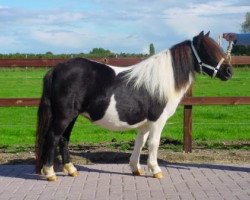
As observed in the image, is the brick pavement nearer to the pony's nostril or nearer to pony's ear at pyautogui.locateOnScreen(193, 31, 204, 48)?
the pony's nostril

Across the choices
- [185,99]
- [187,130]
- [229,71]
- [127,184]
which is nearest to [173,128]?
[187,130]

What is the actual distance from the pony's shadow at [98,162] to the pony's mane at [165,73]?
1.32 metres

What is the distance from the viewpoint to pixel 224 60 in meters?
6.76

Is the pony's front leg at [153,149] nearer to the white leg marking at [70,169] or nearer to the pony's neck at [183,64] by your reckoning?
the pony's neck at [183,64]

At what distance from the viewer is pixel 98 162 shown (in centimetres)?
799

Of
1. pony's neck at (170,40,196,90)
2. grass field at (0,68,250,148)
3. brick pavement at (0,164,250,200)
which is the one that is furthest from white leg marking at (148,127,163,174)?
grass field at (0,68,250,148)

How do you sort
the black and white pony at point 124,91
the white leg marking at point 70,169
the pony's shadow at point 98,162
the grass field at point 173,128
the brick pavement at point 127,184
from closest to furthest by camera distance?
the brick pavement at point 127,184 < the black and white pony at point 124,91 < the white leg marking at point 70,169 < the pony's shadow at point 98,162 < the grass field at point 173,128

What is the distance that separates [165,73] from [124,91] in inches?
23.1

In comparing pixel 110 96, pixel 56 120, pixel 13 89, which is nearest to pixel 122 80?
pixel 110 96

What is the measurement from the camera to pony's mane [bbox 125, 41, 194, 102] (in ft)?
21.8

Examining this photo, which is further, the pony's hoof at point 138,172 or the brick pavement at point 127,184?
the pony's hoof at point 138,172

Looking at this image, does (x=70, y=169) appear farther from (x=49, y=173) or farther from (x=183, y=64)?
(x=183, y=64)

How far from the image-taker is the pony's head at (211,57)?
22.1 feet

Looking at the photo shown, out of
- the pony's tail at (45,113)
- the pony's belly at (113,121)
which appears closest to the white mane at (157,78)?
the pony's belly at (113,121)
